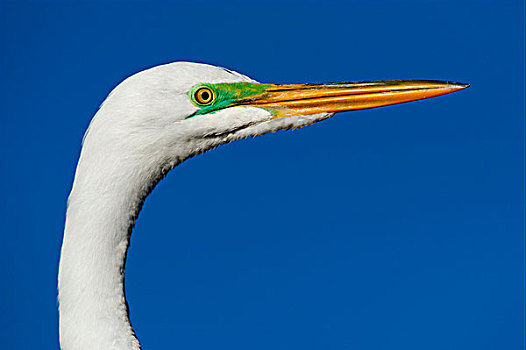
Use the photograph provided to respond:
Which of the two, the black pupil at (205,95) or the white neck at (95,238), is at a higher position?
the black pupil at (205,95)

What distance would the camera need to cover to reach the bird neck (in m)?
1.79

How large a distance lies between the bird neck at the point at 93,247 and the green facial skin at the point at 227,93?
0.28 meters

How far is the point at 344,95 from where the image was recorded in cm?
210

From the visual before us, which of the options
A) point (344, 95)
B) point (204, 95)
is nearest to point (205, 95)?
point (204, 95)

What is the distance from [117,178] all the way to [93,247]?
0.74ft

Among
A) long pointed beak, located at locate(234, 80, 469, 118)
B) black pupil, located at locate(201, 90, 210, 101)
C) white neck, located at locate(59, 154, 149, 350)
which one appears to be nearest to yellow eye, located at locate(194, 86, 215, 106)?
black pupil, located at locate(201, 90, 210, 101)

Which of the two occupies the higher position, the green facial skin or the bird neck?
the green facial skin

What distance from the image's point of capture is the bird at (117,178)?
179 cm

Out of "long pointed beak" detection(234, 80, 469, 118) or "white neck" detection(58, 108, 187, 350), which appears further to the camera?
"long pointed beak" detection(234, 80, 469, 118)

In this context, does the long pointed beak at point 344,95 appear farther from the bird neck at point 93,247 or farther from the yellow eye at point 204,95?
the bird neck at point 93,247

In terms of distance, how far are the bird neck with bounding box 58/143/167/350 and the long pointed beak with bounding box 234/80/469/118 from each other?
0.55 meters

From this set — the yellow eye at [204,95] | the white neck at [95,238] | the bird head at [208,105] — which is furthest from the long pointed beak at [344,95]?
the white neck at [95,238]

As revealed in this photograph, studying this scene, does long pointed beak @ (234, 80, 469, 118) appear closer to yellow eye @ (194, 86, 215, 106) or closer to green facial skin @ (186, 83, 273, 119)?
green facial skin @ (186, 83, 273, 119)

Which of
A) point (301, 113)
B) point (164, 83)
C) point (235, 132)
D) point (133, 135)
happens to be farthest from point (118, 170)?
point (301, 113)
